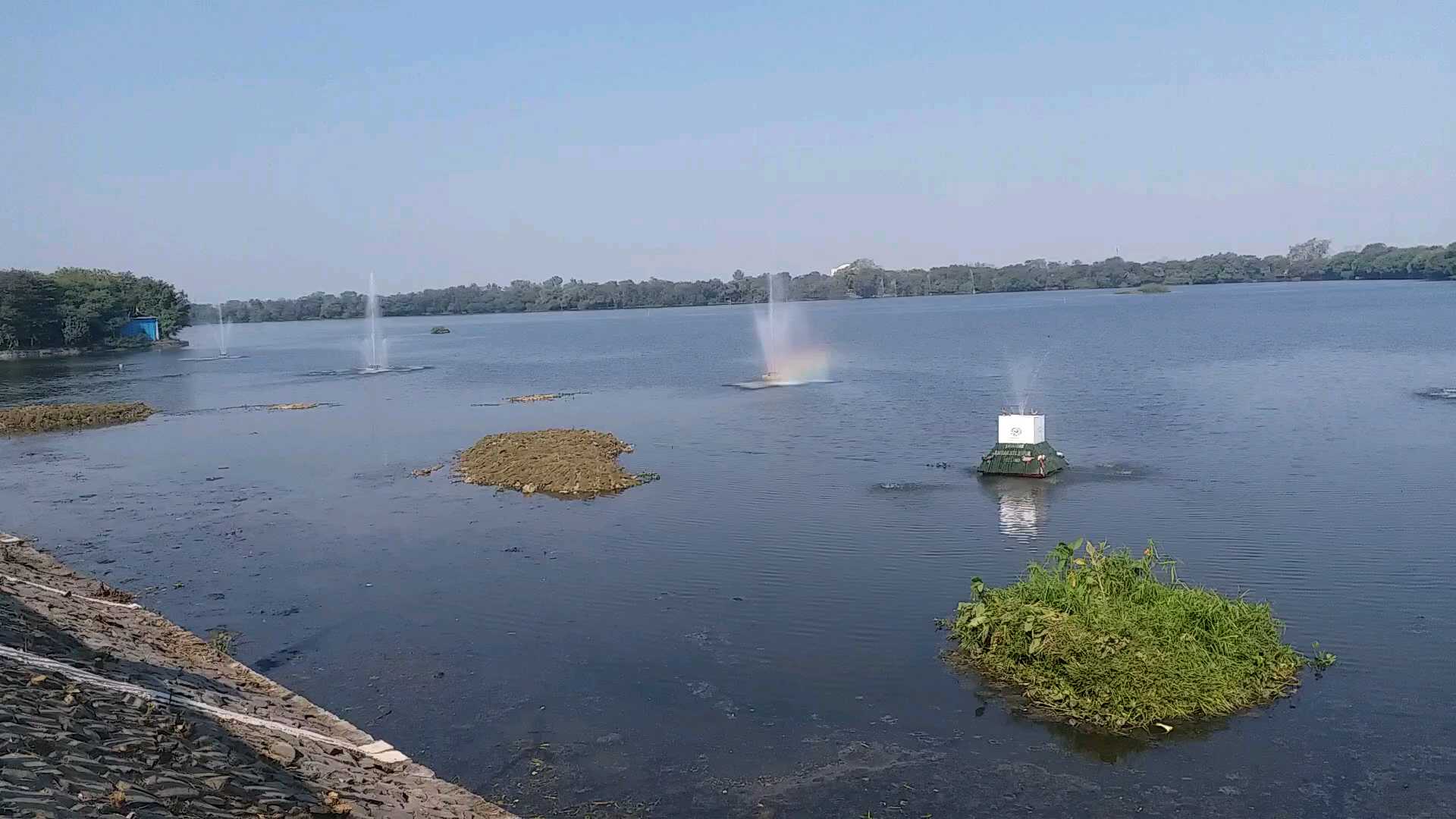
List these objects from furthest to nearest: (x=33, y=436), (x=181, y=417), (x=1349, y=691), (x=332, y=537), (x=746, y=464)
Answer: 1. (x=181, y=417)
2. (x=33, y=436)
3. (x=746, y=464)
4. (x=332, y=537)
5. (x=1349, y=691)

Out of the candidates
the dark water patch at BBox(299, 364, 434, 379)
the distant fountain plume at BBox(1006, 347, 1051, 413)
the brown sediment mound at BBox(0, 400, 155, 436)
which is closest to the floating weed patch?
the distant fountain plume at BBox(1006, 347, 1051, 413)

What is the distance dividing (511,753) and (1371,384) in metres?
45.1

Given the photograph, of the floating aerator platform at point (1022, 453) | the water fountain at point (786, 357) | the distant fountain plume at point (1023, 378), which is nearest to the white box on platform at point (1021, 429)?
the floating aerator platform at point (1022, 453)

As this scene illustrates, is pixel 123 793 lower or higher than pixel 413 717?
higher

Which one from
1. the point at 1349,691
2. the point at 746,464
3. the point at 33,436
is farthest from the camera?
the point at 33,436

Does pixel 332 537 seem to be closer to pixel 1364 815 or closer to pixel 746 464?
pixel 746 464

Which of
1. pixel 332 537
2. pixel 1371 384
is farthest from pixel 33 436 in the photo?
pixel 1371 384

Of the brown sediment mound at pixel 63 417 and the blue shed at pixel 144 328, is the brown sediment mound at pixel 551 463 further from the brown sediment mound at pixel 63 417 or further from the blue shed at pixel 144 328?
the blue shed at pixel 144 328

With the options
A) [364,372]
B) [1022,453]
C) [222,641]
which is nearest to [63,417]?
[364,372]

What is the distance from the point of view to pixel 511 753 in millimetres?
13641

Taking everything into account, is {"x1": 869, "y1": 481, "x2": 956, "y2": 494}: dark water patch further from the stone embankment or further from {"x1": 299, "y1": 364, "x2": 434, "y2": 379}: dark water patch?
{"x1": 299, "y1": 364, "x2": 434, "y2": 379}: dark water patch

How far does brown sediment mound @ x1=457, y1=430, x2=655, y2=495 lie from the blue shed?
9980 cm

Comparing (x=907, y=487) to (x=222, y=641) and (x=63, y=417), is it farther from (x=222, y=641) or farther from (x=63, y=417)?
(x=63, y=417)

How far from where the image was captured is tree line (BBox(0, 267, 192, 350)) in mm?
101500
